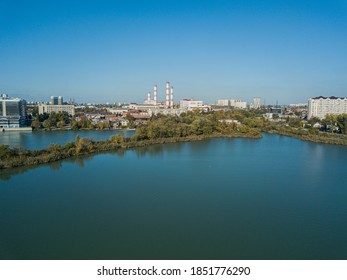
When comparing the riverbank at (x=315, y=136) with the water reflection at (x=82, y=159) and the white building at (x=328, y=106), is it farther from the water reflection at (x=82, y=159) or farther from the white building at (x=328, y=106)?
the white building at (x=328, y=106)

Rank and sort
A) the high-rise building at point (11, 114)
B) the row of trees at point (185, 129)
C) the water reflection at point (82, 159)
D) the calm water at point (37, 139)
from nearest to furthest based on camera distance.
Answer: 1. the water reflection at point (82, 159)
2. the calm water at point (37, 139)
3. the row of trees at point (185, 129)
4. the high-rise building at point (11, 114)

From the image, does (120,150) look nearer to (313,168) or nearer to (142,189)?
(142,189)

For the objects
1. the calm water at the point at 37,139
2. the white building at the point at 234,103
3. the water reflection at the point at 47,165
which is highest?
the white building at the point at 234,103

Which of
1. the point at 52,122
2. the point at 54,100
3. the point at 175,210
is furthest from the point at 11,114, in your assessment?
the point at 54,100

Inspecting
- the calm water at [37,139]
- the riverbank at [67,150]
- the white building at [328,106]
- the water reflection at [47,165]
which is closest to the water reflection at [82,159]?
the water reflection at [47,165]

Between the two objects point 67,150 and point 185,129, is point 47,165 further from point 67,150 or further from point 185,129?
point 185,129

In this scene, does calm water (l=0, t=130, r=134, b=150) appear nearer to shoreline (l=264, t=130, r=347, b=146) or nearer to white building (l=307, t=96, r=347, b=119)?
shoreline (l=264, t=130, r=347, b=146)

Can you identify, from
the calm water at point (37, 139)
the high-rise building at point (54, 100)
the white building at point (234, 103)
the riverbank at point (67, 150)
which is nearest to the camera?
the riverbank at point (67, 150)

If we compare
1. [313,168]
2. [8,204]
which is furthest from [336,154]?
[8,204]
